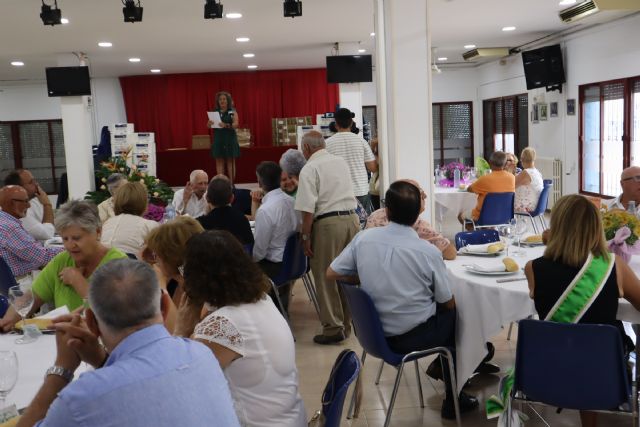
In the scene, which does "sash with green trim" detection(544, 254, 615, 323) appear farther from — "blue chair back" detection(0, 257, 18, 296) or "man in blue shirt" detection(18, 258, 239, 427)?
"blue chair back" detection(0, 257, 18, 296)

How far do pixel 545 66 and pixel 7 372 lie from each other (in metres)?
11.2

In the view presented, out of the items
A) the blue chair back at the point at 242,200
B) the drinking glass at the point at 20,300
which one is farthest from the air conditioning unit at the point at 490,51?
the drinking glass at the point at 20,300

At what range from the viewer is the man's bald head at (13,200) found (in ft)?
15.6

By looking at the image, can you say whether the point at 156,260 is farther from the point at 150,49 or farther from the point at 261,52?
the point at 261,52

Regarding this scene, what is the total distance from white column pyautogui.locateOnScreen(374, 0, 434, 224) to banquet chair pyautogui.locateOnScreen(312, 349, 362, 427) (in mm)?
3646

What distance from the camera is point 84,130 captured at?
38.9 ft

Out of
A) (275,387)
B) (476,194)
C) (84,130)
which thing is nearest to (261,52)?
(84,130)

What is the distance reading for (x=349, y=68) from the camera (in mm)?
11438

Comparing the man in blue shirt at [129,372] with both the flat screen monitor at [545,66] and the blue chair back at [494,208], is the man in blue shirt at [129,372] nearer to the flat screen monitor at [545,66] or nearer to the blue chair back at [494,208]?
the blue chair back at [494,208]

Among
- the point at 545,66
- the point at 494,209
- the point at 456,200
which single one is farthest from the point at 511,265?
the point at 545,66

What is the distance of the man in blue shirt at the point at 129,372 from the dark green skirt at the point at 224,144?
10716 mm

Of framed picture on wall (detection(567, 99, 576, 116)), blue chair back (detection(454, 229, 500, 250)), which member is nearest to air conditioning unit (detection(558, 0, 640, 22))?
framed picture on wall (detection(567, 99, 576, 116))

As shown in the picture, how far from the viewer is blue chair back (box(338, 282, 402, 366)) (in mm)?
3332

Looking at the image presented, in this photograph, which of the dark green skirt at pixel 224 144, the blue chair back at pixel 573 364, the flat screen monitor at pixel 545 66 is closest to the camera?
the blue chair back at pixel 573 364
